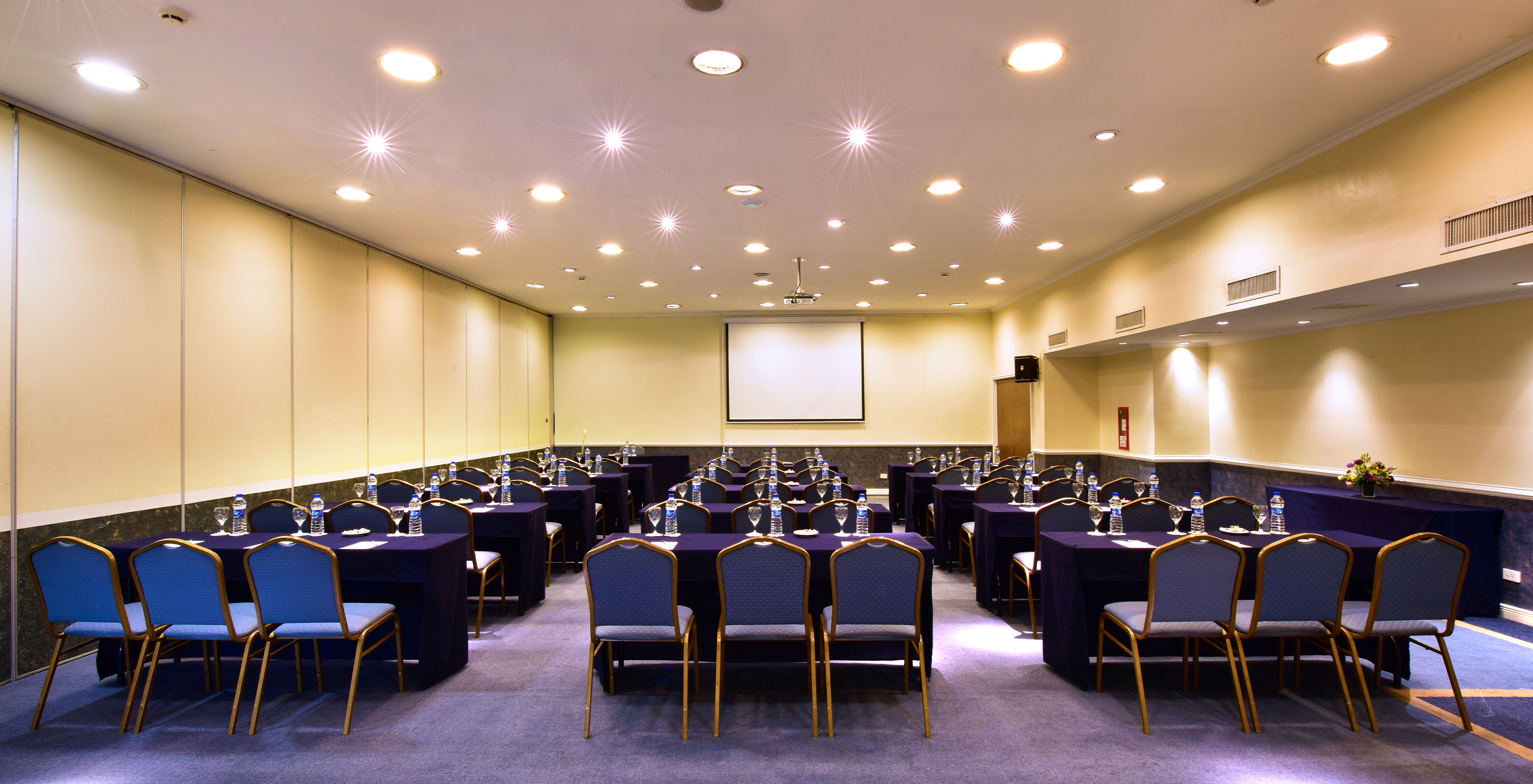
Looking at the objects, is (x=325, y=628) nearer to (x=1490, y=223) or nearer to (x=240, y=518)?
(x=240, y=518)

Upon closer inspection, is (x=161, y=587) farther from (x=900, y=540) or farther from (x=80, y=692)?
(x=900, y=540)

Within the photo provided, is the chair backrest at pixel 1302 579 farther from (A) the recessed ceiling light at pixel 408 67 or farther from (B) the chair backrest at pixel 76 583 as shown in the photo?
(B) the chair backrest at pixel 76 583

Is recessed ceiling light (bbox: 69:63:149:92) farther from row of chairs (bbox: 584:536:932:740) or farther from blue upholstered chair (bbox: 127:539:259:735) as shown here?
row of chairs (bbox: 584:536:932:740)

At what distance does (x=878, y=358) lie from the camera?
14.1 m

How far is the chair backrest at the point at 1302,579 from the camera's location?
11.6ft

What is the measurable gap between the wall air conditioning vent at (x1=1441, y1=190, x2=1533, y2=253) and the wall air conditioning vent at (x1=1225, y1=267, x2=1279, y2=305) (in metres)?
1.53

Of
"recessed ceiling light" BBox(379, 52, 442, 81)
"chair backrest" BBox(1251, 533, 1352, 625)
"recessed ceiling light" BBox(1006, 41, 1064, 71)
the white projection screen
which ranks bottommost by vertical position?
"chair backrest" BBox(1251, 533, 1352, 625)

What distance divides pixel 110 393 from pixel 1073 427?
11.3m

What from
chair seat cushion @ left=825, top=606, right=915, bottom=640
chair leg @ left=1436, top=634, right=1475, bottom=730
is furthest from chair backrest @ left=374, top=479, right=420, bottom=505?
chair leg @ left=1436, top=634, right=1475, bottom=730

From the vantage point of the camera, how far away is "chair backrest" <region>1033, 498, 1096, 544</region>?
504cm

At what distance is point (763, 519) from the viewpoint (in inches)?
211

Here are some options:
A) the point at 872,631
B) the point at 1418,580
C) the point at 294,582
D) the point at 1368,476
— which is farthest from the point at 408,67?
the point at 1368,476

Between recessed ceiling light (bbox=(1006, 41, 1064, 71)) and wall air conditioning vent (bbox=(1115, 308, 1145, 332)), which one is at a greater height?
recessed ceiling light (bbox=(1006, 41, 1064, 71))

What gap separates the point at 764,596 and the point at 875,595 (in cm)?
54
